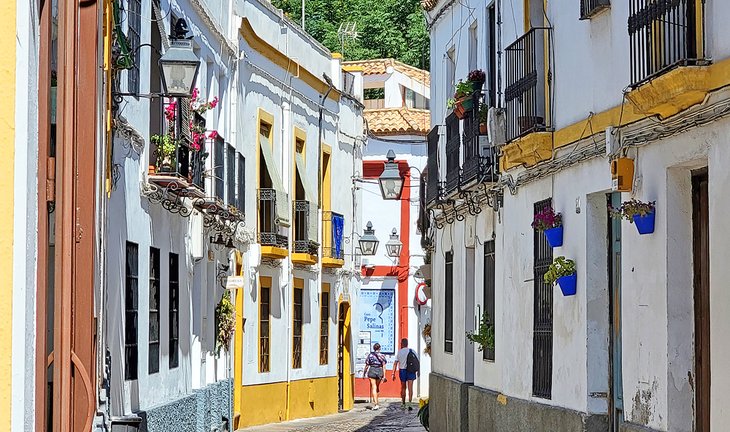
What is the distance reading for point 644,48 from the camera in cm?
983

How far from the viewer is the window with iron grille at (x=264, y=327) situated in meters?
23.7

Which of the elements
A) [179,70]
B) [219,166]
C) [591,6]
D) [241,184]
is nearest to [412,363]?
[241,184]

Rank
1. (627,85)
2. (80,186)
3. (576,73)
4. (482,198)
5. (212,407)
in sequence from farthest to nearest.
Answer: (212,407) < (482,198) < (576,73) < (627,85) < (80,186)

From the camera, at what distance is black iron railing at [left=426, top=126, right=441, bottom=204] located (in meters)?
19.8

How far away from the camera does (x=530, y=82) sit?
13391mm

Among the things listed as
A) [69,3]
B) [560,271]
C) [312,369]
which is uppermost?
[69,3]

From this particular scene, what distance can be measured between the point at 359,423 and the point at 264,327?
2.32 metres

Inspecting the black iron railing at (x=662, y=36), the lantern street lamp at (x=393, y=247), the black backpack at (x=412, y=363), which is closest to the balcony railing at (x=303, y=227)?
the black backpack at (x=412, y=363)

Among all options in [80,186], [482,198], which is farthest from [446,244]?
[80,186]

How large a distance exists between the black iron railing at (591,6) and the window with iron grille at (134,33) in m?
3.85

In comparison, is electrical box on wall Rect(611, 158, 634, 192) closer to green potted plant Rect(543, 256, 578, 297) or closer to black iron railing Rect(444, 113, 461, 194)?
green potted plant Rect(543, 256, 578, 297)

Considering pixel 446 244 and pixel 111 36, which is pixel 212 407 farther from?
pixel 111 36

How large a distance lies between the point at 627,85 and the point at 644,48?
0.76 m

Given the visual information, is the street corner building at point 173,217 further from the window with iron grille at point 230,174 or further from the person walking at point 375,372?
the person walking at point 375,372
